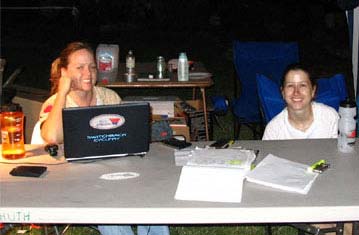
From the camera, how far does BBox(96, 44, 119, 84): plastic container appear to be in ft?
14.0

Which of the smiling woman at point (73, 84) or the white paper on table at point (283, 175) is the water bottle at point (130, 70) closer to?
the smiling woman at point (73, 84)

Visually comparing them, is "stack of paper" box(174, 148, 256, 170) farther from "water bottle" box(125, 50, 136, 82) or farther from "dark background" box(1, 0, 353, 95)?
"dark background" box(1, 0, 353, 95)

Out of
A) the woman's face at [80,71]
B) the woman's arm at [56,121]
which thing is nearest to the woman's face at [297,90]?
the woman's face at [80,71]

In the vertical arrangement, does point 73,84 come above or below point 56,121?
above

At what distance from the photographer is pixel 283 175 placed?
210 centimetres

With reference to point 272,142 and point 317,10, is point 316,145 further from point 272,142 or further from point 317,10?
point 317,10

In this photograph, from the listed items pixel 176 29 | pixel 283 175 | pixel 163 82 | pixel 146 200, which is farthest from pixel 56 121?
pixel 176 29

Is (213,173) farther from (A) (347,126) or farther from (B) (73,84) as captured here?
(B) (73,84)

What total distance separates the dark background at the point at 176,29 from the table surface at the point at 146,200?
5.64 m

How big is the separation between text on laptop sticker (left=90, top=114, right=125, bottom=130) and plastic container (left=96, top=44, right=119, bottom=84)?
1997 millimetres

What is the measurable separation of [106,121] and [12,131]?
42 centimetres

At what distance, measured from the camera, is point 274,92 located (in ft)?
11.0

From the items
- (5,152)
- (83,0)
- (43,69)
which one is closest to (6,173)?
(5,152)

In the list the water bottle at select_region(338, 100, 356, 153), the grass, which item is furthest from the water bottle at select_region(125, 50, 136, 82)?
the water bottle at select_region(338, 100, 356, 153)
